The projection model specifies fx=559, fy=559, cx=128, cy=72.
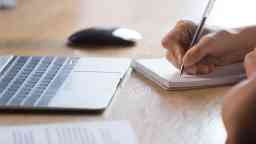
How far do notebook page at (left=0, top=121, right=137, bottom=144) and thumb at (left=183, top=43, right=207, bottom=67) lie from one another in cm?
25

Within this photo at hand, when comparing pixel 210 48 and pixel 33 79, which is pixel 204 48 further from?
pixel 33 79

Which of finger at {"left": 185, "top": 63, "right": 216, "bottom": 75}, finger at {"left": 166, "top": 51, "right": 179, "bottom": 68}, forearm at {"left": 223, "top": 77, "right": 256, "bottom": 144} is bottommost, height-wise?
finger at {"left": 166, "top": 51, "right": 179, "bottom": 68}

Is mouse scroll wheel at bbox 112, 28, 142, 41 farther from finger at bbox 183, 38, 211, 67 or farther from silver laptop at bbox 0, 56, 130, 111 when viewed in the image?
finger at bbox 183, 38, 211, 67

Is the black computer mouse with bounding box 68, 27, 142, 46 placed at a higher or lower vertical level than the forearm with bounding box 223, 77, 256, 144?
lower

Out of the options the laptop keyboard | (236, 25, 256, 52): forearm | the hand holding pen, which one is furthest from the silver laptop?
(236, 25, 256, 52): forearm

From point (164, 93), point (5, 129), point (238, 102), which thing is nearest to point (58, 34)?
point (164, 93)

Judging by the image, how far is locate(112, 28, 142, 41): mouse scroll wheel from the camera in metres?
1.40

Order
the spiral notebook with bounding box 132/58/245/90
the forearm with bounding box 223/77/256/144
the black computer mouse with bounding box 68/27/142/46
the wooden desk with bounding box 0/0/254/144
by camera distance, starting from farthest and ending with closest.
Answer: the black computer mouse with bounding box 68/27/142/46 → the spiral notebook with bounding box 132/58/245/90 → the wooden desk with bounding box 0/0/254/144 → the forearm with bounding box 223/77/256/144

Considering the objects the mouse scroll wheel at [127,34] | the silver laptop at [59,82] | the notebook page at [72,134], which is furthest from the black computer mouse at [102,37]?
the notebook page at [72,134]

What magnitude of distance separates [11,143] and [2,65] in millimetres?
361

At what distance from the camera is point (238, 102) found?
836 mm

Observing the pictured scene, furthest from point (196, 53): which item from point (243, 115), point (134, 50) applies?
point (243, 115)

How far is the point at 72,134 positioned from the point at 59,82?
225 mm

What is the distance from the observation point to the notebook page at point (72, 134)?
89 cm
